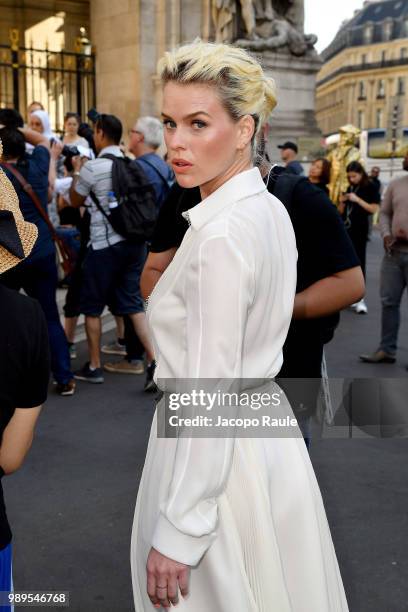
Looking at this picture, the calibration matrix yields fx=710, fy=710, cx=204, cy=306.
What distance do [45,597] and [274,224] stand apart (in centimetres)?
214

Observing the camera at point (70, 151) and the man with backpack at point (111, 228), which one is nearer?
the man with backpack at point (111, 228)

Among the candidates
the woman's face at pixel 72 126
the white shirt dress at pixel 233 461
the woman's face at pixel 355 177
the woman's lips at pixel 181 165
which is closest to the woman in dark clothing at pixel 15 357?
the white shirt dress at pixel 233 461

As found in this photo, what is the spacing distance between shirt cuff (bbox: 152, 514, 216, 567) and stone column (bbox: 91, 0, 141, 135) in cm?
1330

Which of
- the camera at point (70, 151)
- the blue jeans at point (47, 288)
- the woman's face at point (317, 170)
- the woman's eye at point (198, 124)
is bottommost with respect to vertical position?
the blue jeans at point (47, 288)

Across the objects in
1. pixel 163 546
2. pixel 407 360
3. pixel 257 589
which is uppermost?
pixel 163 546

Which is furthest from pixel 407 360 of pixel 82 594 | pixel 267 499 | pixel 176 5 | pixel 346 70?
pixel 346 70

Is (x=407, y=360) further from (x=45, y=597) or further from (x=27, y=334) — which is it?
(x=27, y=334)

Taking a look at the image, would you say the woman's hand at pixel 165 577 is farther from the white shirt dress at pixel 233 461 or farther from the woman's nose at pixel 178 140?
the woman's nose at pixel 178 140

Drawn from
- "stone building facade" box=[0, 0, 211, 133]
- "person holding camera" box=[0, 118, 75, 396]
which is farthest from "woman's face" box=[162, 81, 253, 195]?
"stone building facade" box=[0, 0, 211, 133]

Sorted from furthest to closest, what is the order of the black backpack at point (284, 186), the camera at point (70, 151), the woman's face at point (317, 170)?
1. the woman's face at point (317, 170)
2. the camera at point (70, 151)
3. the black backpack at point (284, 186)

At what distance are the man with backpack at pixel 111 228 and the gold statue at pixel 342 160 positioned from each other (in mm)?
4331

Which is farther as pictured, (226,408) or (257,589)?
(257,589)

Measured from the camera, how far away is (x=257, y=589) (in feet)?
5.11

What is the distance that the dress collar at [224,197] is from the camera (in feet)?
5.04
